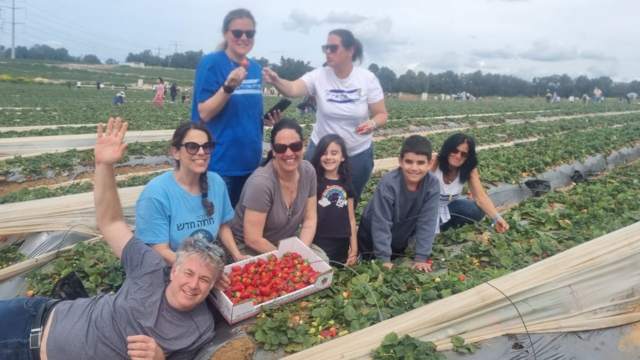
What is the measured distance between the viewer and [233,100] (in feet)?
11.4

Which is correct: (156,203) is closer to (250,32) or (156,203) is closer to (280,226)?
(280,226)

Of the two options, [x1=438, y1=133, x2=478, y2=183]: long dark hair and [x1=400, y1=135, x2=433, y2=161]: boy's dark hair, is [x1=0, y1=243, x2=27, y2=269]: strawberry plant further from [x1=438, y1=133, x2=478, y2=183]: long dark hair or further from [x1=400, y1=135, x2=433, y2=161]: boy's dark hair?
[x1=438, y1=133, x2=478, y2=183]: long dark hair

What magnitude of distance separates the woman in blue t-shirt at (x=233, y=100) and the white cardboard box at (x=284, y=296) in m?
0.76

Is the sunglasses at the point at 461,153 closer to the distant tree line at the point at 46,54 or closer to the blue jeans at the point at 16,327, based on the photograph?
the blue jeans at the point at 16,327

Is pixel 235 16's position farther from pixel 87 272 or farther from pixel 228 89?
pixel 87 272

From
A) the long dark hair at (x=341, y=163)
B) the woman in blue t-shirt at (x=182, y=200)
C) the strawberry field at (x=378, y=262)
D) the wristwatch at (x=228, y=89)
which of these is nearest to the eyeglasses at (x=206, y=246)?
the woman in blue t-shirt at (x=182, y=200)

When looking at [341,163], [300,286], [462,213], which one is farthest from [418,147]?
[462,213]

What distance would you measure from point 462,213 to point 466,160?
83 centimetres

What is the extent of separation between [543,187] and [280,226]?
5878mm

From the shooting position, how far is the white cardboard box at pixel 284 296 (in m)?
2.68

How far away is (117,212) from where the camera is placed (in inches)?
105

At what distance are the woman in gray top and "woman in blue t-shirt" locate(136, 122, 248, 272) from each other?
283mm

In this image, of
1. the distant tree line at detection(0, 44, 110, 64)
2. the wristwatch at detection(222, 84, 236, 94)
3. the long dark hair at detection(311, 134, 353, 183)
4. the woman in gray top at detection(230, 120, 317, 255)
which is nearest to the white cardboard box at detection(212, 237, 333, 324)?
the woman in gray top at detection(230, 120, 317, 255)

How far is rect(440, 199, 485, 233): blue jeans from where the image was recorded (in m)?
5.09
